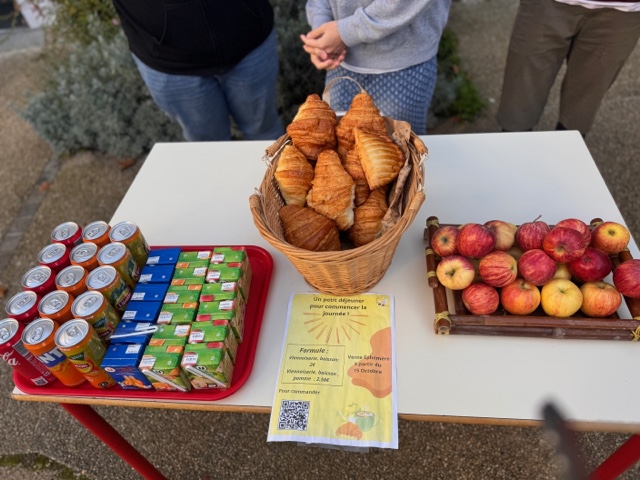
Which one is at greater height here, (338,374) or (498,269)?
(498,269)

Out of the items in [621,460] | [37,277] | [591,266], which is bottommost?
[621,460]

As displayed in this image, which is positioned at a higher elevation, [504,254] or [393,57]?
[393,57]

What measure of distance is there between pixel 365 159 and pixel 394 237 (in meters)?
0.26

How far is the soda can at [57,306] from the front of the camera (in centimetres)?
102

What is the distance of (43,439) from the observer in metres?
1.88

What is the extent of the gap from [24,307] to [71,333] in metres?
0.18

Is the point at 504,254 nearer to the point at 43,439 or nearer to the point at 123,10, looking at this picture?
the point at 123,10

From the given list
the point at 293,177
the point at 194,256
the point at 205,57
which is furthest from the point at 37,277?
the point at 205,57

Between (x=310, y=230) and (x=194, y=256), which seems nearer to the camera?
(x=310, y=230)

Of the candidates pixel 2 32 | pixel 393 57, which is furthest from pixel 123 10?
pixel 2 32

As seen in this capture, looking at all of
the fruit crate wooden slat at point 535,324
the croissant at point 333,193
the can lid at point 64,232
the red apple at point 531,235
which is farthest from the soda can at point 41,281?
the red apple at point 531,235

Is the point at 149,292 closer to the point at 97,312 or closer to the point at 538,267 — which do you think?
the point at 97,312

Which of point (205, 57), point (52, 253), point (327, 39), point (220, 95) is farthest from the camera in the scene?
point (220, 95)

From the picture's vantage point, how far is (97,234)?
3.95 ft
